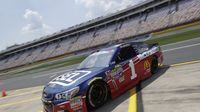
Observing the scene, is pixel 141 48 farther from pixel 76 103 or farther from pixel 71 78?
pixel 76 103

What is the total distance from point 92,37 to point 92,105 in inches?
1850

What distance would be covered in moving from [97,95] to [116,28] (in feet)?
146

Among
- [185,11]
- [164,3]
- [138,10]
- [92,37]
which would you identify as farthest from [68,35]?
[185,11]

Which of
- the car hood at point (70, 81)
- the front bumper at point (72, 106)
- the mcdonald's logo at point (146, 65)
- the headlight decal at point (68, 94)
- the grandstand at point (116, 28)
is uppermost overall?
the grandstand at point (116, 28)

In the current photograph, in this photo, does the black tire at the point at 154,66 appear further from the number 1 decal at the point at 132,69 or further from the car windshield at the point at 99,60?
the car windshield at the point at 99,60

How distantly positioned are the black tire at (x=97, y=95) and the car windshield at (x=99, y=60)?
2.92 feet

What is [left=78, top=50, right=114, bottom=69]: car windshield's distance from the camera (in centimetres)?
872

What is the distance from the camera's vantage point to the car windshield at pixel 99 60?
8.72 m

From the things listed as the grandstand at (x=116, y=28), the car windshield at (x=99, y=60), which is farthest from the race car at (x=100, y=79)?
the grandstand at (x=116, y=28)

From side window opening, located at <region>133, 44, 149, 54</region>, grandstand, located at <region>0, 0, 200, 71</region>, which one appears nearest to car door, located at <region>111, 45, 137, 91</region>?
side window opening, located at <region>133, 44, 149, 54</region>

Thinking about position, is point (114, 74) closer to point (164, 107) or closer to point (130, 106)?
point (130, 106)

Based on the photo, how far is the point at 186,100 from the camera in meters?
6.59

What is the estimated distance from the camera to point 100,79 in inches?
307

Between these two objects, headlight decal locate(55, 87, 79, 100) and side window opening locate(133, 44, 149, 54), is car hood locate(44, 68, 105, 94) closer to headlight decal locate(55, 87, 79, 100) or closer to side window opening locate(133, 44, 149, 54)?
headlight decal locate(55, 87, 79, 100)
